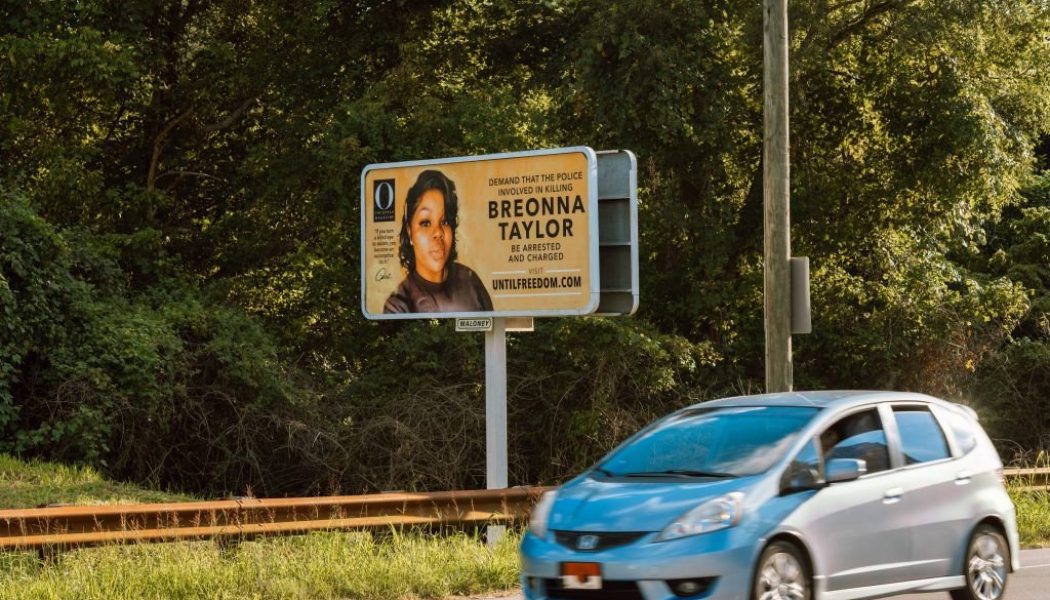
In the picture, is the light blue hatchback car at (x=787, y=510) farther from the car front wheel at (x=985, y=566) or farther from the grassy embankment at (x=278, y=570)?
the grassy embankment at (x=278, y=570)

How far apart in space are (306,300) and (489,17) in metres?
6.23

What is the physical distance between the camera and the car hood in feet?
28.9

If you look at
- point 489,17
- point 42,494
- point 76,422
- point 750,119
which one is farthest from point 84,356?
point 750,119

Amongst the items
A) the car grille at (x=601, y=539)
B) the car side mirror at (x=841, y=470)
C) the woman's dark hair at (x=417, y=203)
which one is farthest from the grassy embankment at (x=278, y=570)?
the woman's dark hair at (x=417, y=203)

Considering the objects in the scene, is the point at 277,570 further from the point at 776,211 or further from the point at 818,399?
the point at 776,211

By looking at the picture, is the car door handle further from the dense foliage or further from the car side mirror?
the dense foliage

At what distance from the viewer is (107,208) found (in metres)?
26.5

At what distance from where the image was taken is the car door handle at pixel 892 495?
9656 millimetres

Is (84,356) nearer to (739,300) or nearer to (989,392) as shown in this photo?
(739,300)

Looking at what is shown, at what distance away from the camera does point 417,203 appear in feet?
56.4

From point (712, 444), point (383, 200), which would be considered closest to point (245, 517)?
point (712, 444)

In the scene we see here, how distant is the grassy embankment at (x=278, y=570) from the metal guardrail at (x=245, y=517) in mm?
114

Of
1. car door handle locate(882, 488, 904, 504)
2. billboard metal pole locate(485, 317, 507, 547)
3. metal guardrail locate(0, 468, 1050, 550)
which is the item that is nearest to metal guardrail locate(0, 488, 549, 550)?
metal guardrail locate(0, 468, 1050, 550)

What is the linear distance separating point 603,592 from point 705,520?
0.75m
